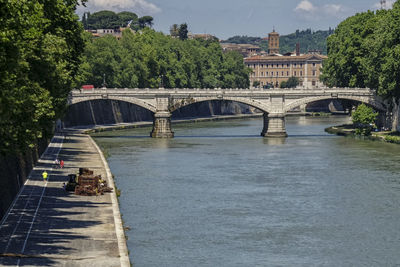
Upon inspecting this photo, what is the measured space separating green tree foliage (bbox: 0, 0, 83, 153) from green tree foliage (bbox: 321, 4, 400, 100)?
1686 inches

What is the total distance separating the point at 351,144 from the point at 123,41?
5720 cm

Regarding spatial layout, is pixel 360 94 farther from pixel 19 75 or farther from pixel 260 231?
pixel 19 75

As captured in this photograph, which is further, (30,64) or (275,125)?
(275,125)

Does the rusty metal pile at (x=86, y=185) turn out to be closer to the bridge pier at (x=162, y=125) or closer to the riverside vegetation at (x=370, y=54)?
the riverside vegetation at (x=370, y=54)

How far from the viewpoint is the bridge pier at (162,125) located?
113 metres

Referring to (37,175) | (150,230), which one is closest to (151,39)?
(37,175)

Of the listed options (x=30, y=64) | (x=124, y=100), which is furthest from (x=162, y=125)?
(x=30, y=64)

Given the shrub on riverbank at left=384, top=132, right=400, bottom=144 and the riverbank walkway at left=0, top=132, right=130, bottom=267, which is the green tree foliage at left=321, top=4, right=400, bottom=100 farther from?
the riverbank walkway at left=0, top=132, right=130, bottom=267

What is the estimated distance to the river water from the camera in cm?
4278

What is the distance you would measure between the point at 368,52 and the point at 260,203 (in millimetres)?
61852

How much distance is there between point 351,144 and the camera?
10050 centimetres

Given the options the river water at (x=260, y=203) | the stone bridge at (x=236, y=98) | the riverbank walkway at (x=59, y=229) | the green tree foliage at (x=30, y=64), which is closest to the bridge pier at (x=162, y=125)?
the stone bridge at (x=236, y=98)

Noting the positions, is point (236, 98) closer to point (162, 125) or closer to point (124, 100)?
point (162, 125)

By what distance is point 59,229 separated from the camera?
42406 mm
